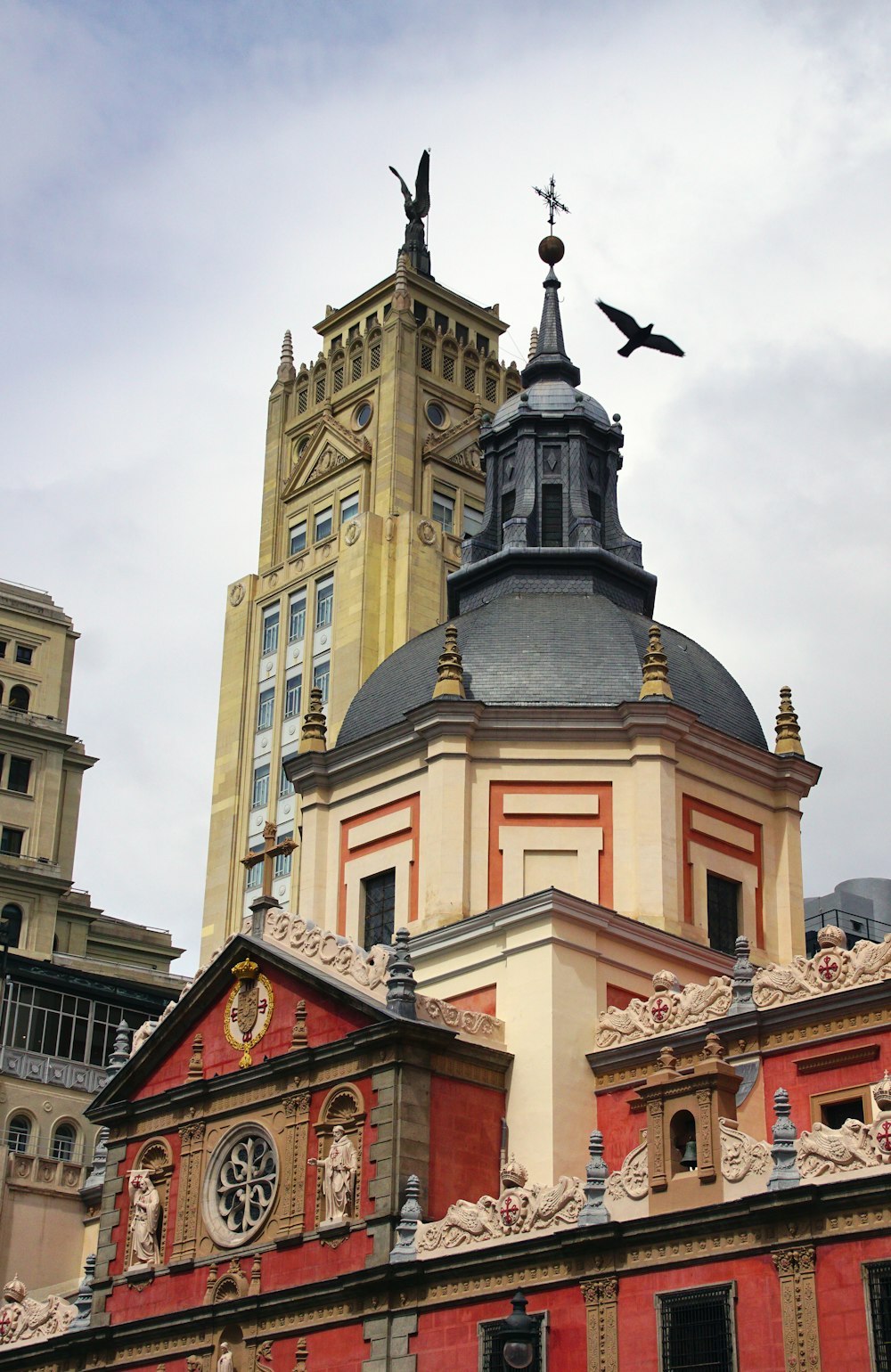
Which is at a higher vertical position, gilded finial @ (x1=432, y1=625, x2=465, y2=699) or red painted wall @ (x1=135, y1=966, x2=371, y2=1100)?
gilded finial @ (x1=432, y1=625, x2=465, y2=699)

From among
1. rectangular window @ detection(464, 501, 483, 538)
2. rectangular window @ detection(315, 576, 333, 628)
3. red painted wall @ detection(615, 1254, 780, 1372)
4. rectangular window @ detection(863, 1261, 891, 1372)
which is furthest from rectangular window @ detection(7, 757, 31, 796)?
rectangular window @ detection(863, 1261, 891, 1372)

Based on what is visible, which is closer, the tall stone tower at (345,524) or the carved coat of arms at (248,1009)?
the carved coat of arms at (248,1009)

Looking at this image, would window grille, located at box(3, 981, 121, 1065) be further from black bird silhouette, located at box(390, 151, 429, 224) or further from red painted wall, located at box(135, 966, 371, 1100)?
black bird silhouette, located at box(390, 151, 429, 224)

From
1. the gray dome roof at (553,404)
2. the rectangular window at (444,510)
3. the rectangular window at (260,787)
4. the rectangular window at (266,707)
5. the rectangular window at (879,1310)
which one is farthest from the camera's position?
the rectangular window at (444,510)

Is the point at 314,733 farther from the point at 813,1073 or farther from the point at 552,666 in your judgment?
the point at 813,1073

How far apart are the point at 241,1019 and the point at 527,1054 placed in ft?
18.7

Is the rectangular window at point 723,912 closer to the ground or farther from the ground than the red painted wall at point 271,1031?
farther from the ground

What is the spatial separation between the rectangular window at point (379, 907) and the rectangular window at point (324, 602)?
30907 mm

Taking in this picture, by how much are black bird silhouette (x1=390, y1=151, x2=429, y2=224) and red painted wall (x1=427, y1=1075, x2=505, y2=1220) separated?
57.8 metres

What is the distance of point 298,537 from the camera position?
81938 millimetres

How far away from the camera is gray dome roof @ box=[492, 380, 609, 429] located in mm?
52656

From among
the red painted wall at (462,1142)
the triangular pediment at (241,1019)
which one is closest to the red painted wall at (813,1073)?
the red painted wall at (462,1142)

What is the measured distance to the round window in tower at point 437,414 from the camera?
8144cm

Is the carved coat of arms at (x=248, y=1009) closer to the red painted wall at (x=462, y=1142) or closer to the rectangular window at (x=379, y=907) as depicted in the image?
the red painted wall at (x=462, y=1142)
